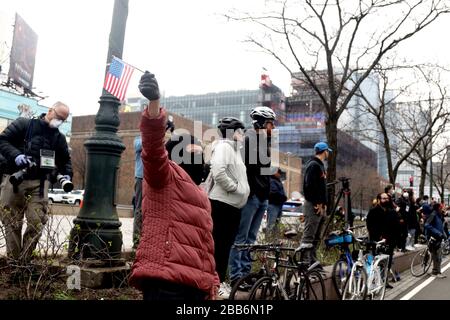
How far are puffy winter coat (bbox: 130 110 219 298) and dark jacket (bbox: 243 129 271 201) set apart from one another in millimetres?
2866

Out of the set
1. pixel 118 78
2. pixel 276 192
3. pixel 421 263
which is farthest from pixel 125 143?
pixel 118 78

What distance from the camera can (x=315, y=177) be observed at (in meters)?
6.80

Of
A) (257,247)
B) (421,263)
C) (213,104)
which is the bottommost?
(421,263)

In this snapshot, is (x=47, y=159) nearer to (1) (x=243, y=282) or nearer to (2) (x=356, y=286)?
(1) (x=243, y=282)

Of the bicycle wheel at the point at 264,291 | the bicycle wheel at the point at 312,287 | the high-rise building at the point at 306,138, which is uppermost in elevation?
the high-rise building at the point at 306,138

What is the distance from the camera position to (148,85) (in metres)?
2.23

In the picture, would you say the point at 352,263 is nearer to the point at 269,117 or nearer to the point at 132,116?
the point at 269,117

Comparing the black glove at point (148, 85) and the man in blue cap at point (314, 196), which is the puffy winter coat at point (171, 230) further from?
the man in blue cap at point (314, 196)

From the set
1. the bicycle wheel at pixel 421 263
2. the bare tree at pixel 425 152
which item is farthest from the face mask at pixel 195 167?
the bare tree at pixel 425 152

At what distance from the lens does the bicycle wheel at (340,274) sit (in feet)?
21.5

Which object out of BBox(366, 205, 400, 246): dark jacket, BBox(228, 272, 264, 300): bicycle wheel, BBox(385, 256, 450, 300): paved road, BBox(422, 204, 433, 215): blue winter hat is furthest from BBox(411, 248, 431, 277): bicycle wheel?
BBox(228, 272, 264, 300): bicycle wheel

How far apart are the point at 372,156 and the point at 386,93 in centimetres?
8100

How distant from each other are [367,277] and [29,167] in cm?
493

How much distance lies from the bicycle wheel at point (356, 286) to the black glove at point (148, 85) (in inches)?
202
